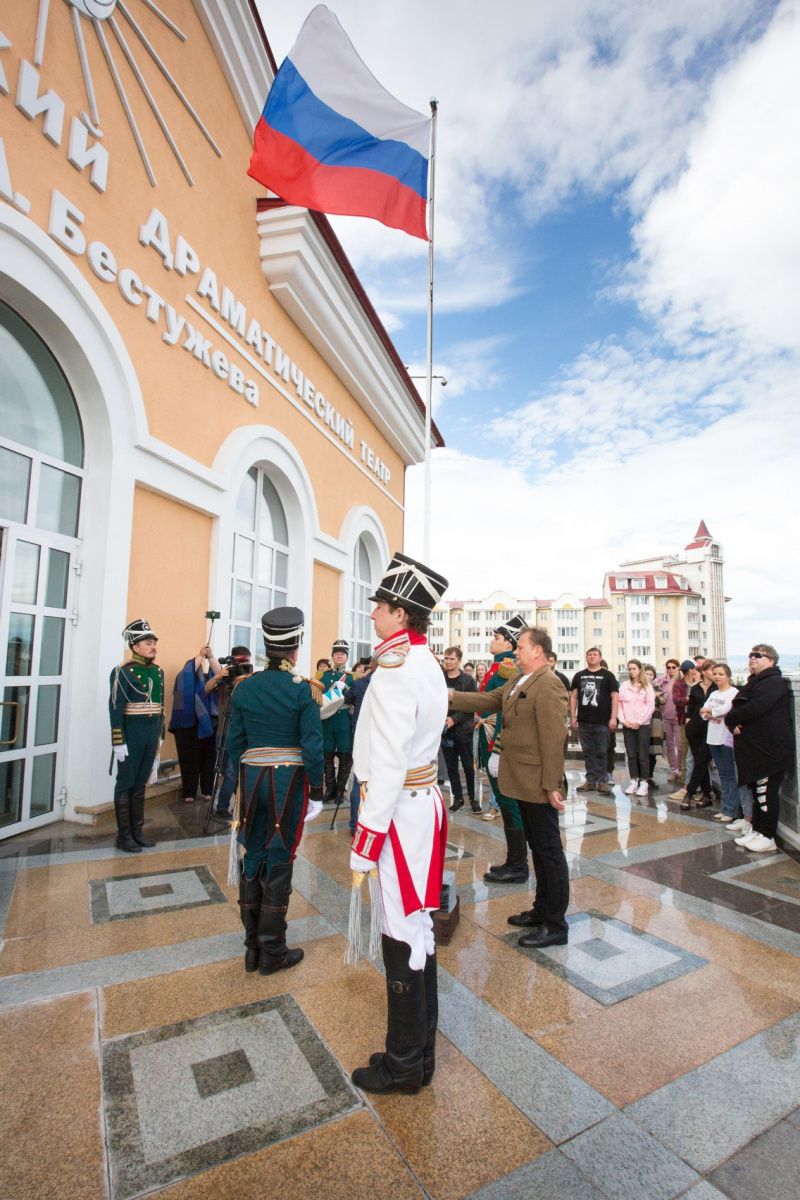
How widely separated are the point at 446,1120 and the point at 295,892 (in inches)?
87.2

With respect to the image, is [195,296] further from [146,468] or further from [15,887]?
[15,887]

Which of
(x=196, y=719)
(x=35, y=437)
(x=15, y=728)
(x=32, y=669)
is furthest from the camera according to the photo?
(x=196, y=719)

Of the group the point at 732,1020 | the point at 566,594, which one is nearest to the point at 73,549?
the point at 732,1020

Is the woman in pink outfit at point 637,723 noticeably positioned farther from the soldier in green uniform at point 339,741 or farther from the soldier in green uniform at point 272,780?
the soldier in green uniform at point 272,780

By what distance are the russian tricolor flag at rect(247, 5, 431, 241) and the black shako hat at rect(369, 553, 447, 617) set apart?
257 inches

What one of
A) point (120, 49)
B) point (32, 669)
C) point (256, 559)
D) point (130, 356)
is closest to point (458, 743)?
point (256, 559)

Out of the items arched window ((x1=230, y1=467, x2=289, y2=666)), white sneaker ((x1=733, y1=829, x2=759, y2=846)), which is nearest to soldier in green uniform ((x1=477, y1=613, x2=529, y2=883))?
white sneaker ((x1=733, y1=829, x2=759, y2=846))

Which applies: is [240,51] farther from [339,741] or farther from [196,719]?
[339,741]

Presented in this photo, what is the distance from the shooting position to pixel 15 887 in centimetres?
398

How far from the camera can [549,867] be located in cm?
350

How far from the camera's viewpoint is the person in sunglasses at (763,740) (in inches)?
209

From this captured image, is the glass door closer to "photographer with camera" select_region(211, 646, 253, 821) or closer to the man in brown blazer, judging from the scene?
"photographer with camera" select_region(211, 646, 253, 821)

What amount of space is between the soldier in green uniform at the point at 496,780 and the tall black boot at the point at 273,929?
156cm

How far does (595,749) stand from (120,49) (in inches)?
375
